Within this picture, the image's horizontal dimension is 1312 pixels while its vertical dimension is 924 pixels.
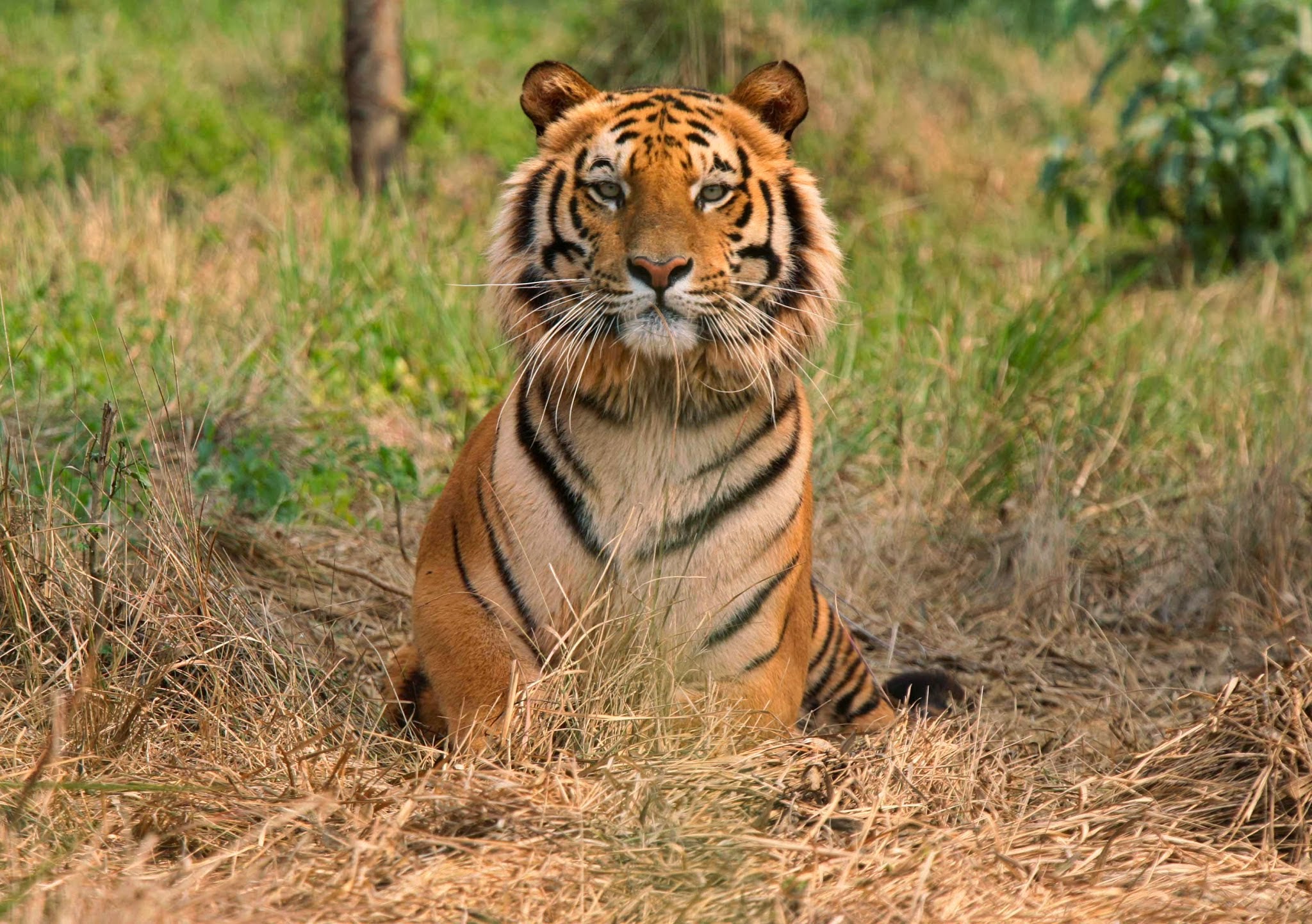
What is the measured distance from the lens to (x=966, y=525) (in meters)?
4.70

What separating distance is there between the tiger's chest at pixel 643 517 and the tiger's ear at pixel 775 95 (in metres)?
0.69

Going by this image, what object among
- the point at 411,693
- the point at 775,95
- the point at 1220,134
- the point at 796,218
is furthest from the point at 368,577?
the point at 1220,134

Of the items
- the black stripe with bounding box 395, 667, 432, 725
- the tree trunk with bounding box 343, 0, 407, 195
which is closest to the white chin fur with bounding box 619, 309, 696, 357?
the black stripe with bounding box 395, 667, 432, 725

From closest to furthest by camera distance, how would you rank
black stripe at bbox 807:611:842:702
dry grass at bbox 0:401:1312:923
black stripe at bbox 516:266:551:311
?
1. dry grass at bbox 0:401:1312:923
2. black stripe at bbox 516:266:551:311
3. black stripe at bbox 807:611:842:702

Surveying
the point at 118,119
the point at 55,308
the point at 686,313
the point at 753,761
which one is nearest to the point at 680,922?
the point at 753,761

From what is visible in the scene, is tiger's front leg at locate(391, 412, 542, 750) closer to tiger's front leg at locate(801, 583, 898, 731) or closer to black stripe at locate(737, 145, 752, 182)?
Result: black stripe at locate(737, 145, 752, 182)

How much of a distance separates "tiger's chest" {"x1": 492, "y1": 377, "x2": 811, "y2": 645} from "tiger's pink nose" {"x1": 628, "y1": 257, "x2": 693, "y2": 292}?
0.94 feet

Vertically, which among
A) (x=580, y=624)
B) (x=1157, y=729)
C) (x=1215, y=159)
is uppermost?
(x=1215, y=159)

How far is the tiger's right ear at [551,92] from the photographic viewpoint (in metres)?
3.04

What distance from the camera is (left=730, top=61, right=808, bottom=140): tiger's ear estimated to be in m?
3.07

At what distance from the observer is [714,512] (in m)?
2.88

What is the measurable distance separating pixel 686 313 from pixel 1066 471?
2519 mm

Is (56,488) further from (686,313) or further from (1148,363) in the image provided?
(1148,363)

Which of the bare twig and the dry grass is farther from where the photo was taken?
the bare twig
